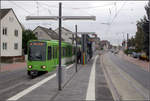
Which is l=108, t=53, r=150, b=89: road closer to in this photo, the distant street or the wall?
the distant street

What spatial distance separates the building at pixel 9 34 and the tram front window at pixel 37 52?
828 inches

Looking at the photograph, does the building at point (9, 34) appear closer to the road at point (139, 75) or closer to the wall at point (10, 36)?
the wall at point (10, 36)

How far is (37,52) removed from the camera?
639 inches

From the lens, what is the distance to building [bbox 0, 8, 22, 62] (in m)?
37.7

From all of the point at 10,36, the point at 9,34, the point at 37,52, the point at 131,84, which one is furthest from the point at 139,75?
the point at 10,36

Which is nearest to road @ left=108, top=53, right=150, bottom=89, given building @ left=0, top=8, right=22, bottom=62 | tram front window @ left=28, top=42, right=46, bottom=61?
tram front window @ left=28, top=42, right=46, bottom=61

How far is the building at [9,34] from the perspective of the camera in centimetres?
3766

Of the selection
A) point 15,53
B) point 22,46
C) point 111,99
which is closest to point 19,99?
point 111,99

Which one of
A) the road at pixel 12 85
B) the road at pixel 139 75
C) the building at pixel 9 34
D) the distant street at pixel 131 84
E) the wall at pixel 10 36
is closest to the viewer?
the road at pixel 12 85

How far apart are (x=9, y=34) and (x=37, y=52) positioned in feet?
83.1

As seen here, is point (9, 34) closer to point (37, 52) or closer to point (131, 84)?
point (37, 52)

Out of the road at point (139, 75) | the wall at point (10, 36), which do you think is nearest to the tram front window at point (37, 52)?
the road at point (139, 75)

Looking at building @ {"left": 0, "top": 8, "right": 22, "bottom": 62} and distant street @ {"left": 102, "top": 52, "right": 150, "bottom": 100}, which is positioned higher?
building @ {"left": 0, "top": 8, "right": 22, "bottom": 62}

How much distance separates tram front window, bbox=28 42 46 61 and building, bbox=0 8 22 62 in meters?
21.0
